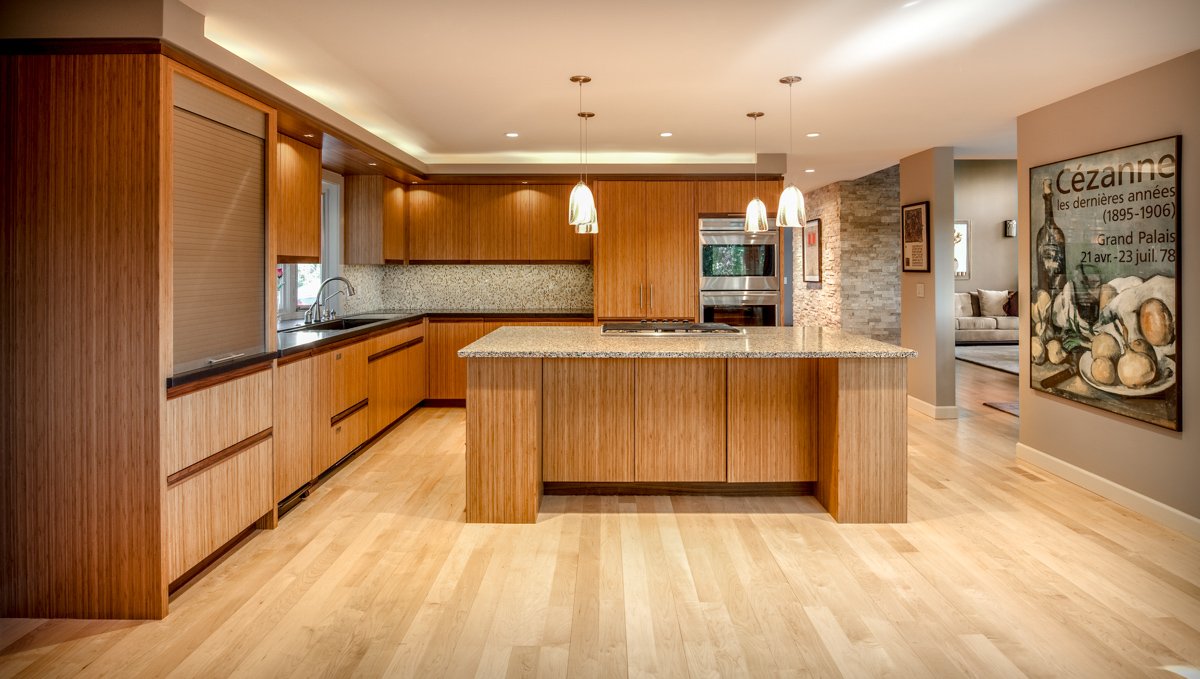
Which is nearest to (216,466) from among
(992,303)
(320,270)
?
(320,270)

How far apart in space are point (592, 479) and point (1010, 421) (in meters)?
3.99

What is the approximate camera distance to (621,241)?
634cm

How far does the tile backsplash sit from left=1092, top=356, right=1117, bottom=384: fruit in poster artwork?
4.15 meters

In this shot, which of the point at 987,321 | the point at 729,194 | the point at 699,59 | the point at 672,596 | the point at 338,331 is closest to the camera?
the point at 672,596

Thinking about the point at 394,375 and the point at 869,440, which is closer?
the point at 869,440

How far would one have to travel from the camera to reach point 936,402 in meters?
6.08

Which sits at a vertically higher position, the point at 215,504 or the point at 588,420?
the point at 588,420

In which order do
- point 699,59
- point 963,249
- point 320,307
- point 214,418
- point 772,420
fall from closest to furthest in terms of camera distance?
point 214,418, point 699,59, point 772,420, point 320,307, point 963,249

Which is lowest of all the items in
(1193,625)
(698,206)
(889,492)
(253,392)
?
(1193,625)

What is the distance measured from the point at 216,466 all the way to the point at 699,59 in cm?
283

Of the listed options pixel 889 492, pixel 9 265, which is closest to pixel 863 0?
pixel 889 492

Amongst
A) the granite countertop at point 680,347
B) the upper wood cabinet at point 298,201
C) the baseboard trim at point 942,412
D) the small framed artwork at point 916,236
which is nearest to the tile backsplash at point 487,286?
the upper wood cabinet at point 298,201

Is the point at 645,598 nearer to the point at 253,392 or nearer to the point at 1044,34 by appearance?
the point at 253,392

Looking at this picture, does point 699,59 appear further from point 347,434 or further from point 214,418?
point 347,434
